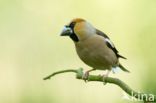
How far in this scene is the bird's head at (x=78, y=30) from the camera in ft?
2.68

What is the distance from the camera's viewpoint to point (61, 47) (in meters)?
2.00

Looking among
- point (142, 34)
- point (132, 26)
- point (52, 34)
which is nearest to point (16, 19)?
point (52, 34)

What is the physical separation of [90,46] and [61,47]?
1.06 metres

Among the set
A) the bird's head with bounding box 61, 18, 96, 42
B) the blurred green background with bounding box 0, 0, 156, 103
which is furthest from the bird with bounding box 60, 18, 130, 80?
the blurred green background with bounding box 0, 0, 156, 103

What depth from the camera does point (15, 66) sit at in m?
1.93

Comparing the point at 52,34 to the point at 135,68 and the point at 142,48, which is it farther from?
the point at 135,68

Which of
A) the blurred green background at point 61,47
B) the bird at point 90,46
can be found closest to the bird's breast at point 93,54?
the bird at point 90,46

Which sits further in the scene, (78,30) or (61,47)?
(61,47)

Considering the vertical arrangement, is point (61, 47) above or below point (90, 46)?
below

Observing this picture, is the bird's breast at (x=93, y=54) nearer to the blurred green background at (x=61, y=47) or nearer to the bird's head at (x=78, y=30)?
Result: the bird's head at (x=78, y=30)

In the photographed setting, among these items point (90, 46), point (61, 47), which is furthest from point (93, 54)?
point (61, 47)

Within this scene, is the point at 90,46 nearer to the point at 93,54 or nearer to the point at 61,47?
the point at 93,54

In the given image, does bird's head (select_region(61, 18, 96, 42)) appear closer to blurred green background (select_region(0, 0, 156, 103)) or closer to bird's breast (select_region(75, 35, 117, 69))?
bird's breast (select_region(75, 35, 117, 69))

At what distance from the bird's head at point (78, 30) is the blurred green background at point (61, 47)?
193 millimetres
